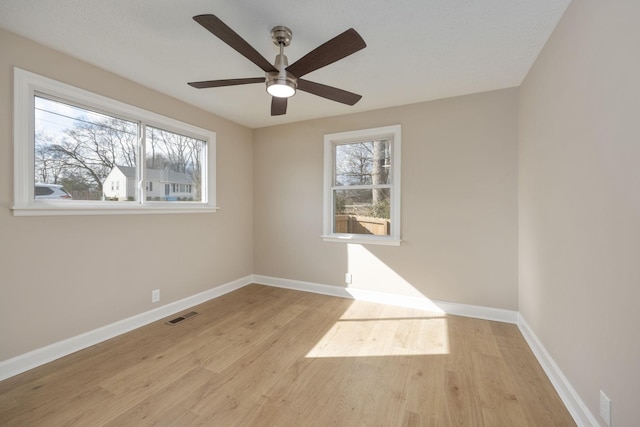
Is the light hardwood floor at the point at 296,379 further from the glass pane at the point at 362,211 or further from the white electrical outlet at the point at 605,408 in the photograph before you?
the glass pane at the point at 362,211

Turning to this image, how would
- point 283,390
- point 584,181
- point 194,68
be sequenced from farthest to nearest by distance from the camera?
point 194,68, point 283,390, point 584,181

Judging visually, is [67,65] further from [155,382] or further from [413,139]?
[413,139]

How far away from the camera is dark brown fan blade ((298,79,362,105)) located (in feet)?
6.66

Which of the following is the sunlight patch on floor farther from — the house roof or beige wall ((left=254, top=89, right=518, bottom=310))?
the house roof

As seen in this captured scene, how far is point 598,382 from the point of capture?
4.56ft

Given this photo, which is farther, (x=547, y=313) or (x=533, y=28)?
(x=547, y=313)

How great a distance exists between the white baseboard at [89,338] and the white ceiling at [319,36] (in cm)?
241

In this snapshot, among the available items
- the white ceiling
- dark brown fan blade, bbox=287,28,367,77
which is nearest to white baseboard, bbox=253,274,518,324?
the white ceiling

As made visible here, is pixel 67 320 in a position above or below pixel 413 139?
below

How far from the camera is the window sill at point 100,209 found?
2.04 m

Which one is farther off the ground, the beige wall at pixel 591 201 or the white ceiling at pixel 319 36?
the white ceiling at pixel 319 36

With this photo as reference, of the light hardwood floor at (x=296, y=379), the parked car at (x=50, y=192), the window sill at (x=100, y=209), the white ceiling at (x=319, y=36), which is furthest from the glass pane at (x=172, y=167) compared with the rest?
the light hardwood floor at (x=296, y=379)

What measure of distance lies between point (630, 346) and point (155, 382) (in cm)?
270

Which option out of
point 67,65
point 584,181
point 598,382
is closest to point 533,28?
A: point 584,181
